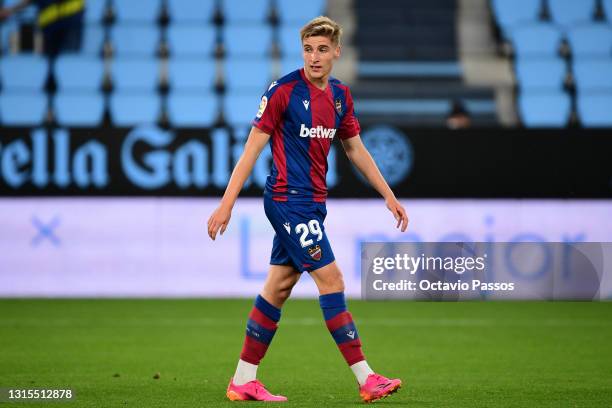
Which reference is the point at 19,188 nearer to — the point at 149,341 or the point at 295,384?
the point at 149,341

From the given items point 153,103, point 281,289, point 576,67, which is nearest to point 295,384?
point 281,289

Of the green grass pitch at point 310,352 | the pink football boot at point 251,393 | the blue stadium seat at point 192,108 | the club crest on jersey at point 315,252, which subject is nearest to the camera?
the club crest on jersey at point 315,252

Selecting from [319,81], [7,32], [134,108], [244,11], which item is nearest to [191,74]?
[134,108]

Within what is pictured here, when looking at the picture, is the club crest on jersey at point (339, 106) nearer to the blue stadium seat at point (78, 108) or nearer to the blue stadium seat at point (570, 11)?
the blue stadium seat at point (78, 108)

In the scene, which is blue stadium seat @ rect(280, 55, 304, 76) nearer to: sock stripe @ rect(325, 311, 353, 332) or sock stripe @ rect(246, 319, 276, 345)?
sock stripe @ rect(246, 319, 276, 345)

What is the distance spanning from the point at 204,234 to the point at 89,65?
13.7ft

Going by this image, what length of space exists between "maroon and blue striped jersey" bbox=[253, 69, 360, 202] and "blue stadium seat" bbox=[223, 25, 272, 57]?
34.4ft

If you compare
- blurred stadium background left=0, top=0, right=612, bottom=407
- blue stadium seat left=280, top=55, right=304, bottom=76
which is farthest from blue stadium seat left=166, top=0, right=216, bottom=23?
blue stadium seat left=280, top=55, right=304, bottom=76

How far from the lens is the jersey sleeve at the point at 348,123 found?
5.88 meters

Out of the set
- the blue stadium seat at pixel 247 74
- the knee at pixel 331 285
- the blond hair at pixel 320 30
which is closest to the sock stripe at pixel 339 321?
the knee at pixel 331 285

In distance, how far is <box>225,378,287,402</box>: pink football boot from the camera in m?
5.80

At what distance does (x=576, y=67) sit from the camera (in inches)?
623

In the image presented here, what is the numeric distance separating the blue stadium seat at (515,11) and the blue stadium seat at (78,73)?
5784 millimetres

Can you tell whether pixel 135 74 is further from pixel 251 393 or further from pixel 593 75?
pixel 251 393
